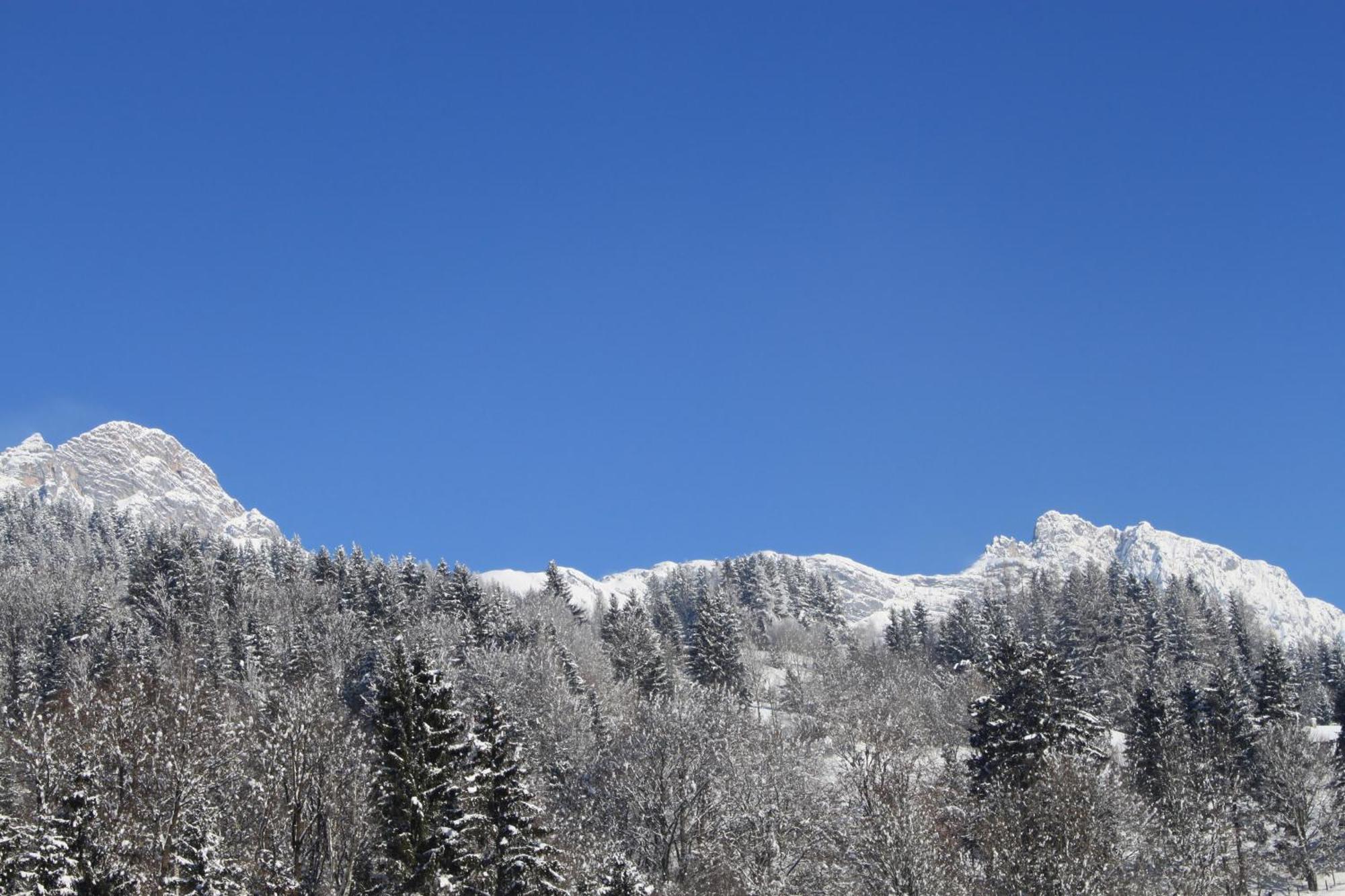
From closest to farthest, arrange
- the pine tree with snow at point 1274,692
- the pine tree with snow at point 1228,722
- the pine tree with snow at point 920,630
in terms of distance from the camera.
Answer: the pine tree with snow at point 1228,722 < the pine tree with snow at point 1274,692 < the pine tree with snow at point 920,630

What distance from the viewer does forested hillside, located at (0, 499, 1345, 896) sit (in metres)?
37.3

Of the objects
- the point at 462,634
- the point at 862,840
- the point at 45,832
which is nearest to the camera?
the point at 45,832

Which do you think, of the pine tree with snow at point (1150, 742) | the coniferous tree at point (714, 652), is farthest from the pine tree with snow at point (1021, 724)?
the coniferous tree at point (714, 652)

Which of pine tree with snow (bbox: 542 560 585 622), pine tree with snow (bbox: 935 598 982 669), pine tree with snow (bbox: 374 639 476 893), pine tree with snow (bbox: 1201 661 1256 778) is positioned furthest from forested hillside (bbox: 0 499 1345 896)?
pine tree with snow (bbox: 542 560 585 622)

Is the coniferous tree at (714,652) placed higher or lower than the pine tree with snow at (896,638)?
lower

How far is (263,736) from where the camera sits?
5012 cm

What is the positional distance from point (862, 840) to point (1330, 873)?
135ft

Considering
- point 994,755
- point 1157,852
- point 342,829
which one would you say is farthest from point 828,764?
point 342,829

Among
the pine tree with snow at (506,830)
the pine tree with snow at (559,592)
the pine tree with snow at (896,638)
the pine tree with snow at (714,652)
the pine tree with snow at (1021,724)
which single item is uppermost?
the pine tree with snow at (559,592)

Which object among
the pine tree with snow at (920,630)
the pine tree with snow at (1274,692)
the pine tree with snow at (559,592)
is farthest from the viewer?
the pine tree with snow at (559,592)

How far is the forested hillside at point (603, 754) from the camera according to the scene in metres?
37.3

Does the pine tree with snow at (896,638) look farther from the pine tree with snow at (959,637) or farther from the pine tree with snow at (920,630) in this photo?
the pine tree with snow at (959,637)

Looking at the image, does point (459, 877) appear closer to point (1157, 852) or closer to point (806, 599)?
point (1157, 852)

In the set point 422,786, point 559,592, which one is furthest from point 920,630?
point 422,786
